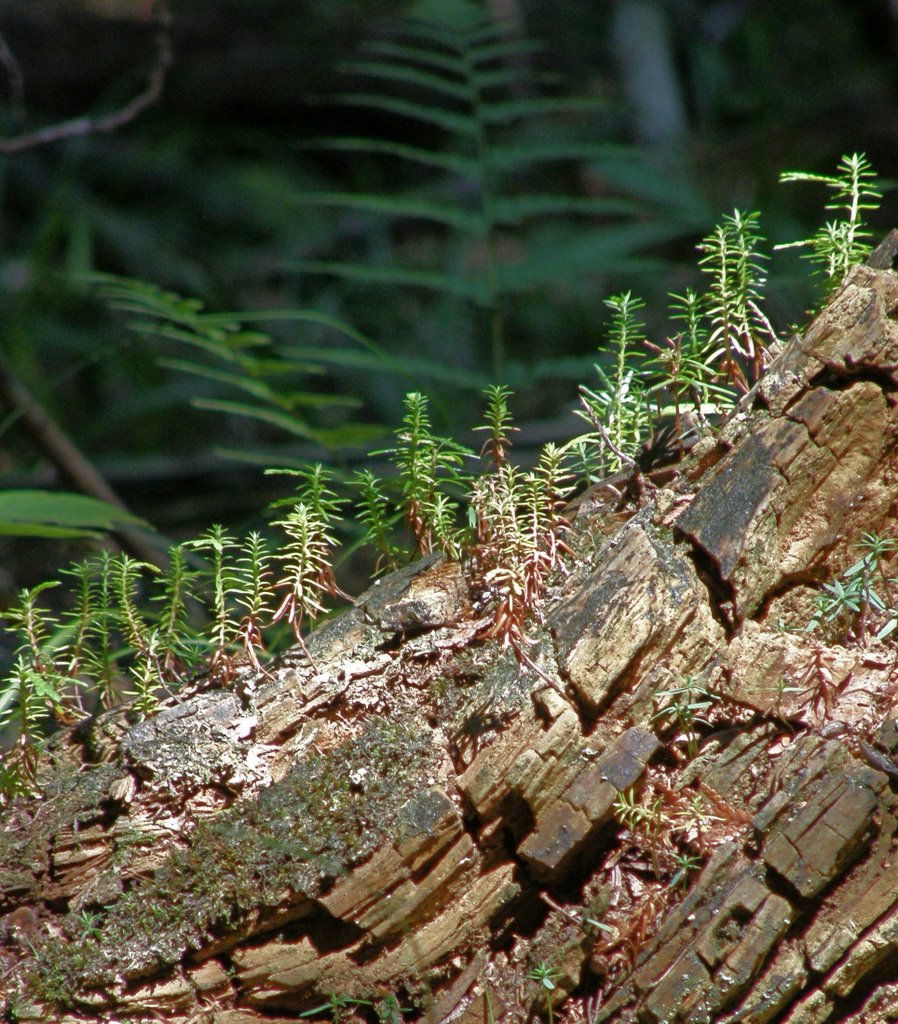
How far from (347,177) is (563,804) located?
7.85 meters

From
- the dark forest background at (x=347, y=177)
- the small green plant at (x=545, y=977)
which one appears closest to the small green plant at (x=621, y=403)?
the small green plant at (x=545, y=977)

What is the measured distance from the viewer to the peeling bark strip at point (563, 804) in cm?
146

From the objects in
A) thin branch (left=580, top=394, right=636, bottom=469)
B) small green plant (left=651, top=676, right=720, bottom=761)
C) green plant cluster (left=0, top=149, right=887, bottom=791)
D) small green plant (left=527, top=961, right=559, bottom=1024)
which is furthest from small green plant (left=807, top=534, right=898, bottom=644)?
small green plant (left=527, top=961, right=559, bottom=1024)

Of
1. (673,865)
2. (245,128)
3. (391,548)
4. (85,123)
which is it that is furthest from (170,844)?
(245,128)

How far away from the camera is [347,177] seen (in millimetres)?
8562

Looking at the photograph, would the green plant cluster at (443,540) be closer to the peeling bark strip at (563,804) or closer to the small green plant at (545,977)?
the peeling bark strip at (563,804)

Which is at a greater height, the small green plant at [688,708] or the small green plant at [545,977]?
the small green plant at [688,708]

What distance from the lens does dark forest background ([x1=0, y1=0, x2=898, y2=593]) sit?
668 centimetres

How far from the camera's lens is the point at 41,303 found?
670 cm

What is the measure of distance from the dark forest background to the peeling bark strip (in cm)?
441

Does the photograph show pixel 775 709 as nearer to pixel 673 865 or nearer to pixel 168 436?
pixel 673 865

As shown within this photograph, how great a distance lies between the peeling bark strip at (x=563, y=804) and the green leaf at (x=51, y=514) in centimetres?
57

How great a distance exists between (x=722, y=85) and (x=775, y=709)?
8.34 meters

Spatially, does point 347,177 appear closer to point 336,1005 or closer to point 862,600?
point 862,600
